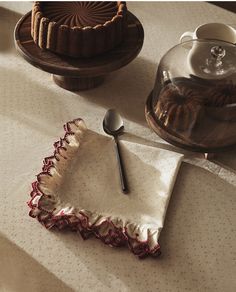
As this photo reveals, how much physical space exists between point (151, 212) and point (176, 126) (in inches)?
6.5

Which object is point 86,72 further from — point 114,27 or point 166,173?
point 166,173

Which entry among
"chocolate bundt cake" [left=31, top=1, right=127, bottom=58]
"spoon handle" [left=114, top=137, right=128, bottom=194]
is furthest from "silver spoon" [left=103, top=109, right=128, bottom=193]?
"chocolate bundt cake" [left=31, top=1, right=127, bottom=58]

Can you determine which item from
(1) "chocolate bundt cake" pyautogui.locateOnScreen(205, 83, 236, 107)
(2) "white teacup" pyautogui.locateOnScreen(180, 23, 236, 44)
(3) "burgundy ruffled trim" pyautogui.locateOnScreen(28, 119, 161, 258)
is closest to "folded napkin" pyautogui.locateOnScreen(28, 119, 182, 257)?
(3) "burgundy ruffled trim" pyautogui.locateOnScreen(28, 119, 161, 258)

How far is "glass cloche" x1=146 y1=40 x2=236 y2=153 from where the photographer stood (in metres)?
0.69

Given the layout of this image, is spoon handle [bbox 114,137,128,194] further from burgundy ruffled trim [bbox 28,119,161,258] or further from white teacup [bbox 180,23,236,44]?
white teacup [bbox 180,23,236,44]

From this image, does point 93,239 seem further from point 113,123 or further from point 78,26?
point 78,26

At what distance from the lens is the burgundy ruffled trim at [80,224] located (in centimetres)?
58

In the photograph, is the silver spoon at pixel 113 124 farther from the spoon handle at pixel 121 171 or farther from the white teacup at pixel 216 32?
the white teacup at pixel 216 32

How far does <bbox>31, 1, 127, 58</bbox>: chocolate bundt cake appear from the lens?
70 cm

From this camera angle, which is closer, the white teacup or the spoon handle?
the spoon handle

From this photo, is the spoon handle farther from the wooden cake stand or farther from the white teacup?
the white teacup

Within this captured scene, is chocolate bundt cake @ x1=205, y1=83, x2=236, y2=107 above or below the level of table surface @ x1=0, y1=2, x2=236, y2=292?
above

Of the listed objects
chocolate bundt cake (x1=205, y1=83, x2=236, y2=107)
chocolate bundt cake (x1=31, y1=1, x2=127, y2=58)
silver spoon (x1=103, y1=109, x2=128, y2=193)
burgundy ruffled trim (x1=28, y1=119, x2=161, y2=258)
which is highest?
chocolate bundt cake (x1=31, y1=1, x2=127, y2=58)

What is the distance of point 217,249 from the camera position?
602 mm
